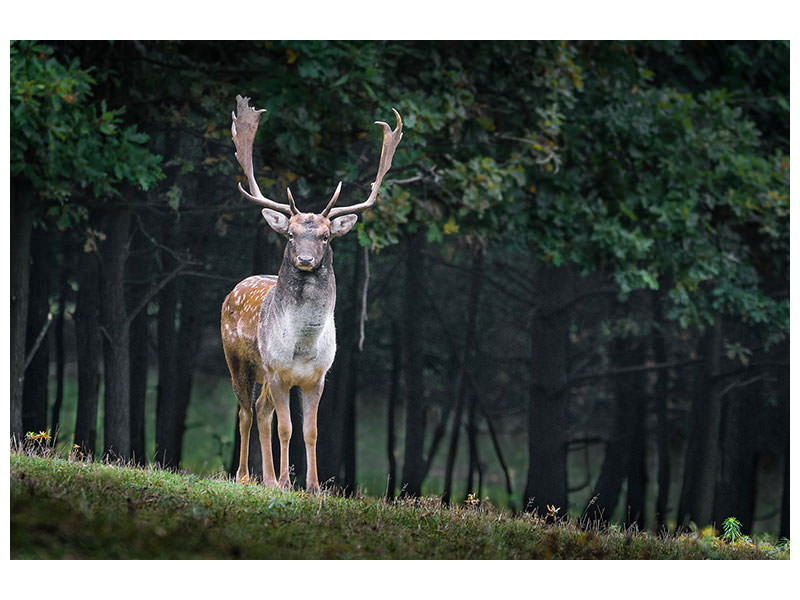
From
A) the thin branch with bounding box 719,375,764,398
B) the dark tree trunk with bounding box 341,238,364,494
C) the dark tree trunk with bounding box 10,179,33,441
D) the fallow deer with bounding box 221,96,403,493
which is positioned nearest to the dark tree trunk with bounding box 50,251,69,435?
the dark tree trunk with bounding box 10,179,33,441

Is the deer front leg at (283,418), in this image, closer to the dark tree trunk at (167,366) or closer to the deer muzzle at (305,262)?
the deer muzzle at (305,262)

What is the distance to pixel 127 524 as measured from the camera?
6465 millimetres

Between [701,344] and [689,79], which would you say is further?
[701,344]

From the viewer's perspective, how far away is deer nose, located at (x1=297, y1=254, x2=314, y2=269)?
6.98 m

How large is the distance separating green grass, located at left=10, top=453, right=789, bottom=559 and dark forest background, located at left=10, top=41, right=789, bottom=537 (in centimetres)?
77

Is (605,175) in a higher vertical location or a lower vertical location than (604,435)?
higher

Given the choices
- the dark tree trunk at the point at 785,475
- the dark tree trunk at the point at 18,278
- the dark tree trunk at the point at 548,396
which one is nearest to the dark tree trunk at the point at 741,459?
the dark tree trunk at the point at 785,475

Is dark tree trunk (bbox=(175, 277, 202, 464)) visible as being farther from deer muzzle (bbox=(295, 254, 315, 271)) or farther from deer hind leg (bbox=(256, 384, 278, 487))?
deer muzzle (bbox=(295, 254, 315, 271))

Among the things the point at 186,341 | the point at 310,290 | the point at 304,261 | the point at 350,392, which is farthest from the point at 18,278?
the point at 350,392
